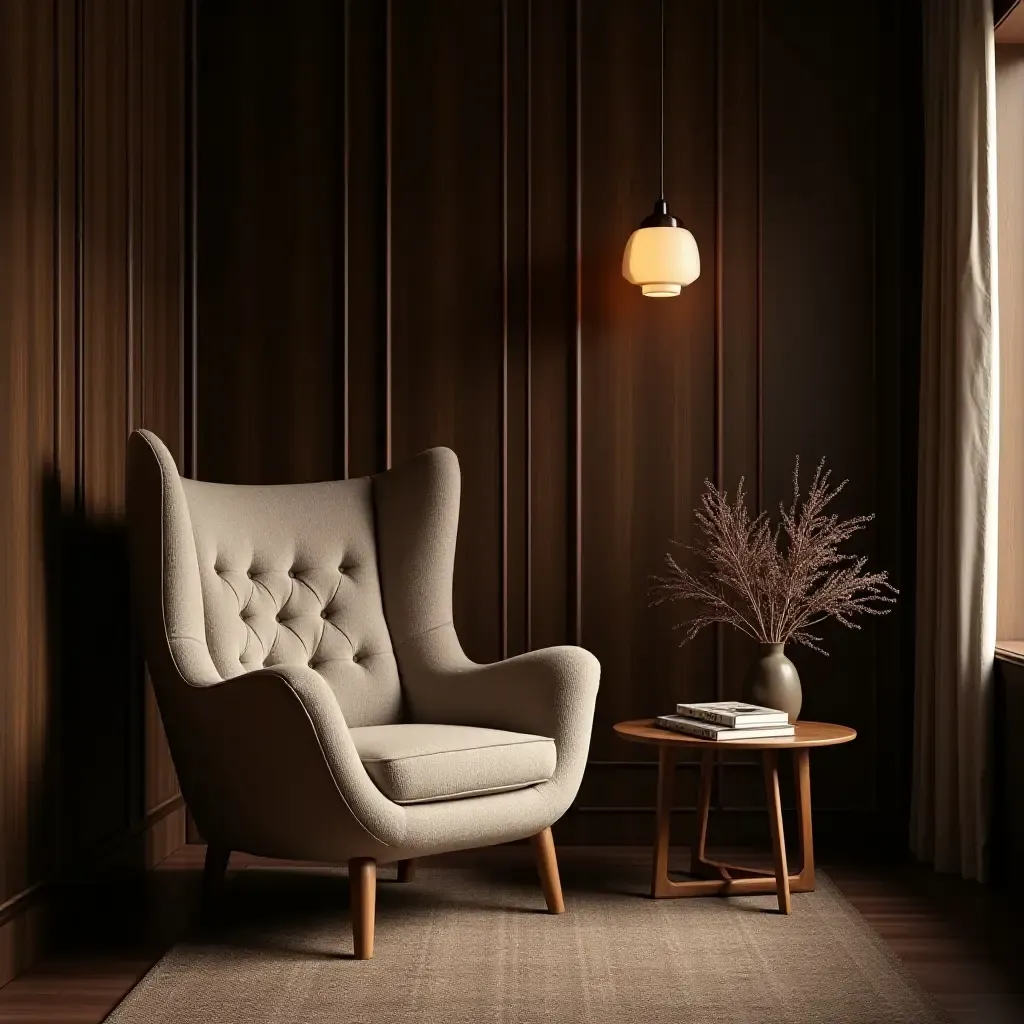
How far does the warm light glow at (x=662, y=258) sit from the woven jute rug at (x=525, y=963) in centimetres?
166

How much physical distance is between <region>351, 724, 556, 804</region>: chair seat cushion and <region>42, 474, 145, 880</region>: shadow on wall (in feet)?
2.15

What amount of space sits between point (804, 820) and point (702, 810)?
29cm

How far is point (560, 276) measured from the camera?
13.2 feet

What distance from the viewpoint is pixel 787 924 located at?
307 centimetres

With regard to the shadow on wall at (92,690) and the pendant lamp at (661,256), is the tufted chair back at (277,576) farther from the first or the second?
the pendant lamp at (661,256)

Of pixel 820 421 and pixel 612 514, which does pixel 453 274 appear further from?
pixel 820 421

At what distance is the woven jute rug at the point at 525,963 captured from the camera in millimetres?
2475

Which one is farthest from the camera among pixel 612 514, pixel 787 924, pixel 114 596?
pixel 612 514

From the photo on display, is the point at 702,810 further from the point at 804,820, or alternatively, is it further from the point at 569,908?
the point at 569,908

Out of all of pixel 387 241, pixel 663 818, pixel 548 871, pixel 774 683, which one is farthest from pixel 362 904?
pixel 387 241

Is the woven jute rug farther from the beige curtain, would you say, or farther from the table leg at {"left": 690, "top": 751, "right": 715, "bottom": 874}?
the beige curtain

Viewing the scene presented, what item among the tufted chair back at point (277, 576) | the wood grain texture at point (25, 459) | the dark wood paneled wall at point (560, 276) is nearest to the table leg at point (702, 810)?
the dark wood paneled wall at point (560, 276)

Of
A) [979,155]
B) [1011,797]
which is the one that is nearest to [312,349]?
[979,155]

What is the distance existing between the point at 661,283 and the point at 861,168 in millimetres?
775
